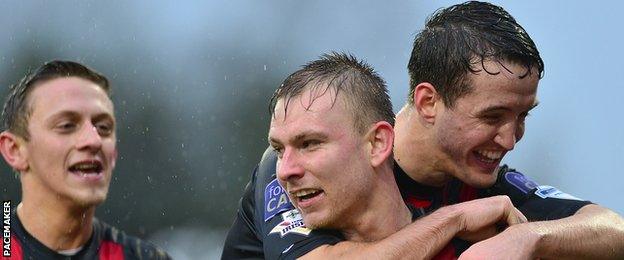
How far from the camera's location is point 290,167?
A: 450 centimetres

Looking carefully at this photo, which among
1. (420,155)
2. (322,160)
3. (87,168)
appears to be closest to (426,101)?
(420,155)

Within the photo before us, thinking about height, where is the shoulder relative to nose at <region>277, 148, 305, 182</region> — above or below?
below

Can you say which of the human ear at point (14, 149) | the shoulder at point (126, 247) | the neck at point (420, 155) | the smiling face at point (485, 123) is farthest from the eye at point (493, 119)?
the human ear at point (14, 149)

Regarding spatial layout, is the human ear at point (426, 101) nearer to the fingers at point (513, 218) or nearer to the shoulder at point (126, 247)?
the fingers at point (513, 218)

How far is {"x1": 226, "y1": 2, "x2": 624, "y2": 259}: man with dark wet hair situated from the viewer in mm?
5094

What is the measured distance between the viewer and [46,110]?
5.59m

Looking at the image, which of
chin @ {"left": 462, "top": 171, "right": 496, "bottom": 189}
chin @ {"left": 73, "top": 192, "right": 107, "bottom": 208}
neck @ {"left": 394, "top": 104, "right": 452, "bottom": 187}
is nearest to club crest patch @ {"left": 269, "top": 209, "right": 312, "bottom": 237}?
neck @ {"left": 394, "top": 104, "right": 452, "bottom": 187}

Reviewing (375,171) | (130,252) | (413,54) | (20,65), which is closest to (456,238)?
(375,171)

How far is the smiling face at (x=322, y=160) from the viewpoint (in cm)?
450

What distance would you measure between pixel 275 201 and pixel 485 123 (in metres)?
0.94

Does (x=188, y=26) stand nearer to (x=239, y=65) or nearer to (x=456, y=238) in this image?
(x=239, y=65)

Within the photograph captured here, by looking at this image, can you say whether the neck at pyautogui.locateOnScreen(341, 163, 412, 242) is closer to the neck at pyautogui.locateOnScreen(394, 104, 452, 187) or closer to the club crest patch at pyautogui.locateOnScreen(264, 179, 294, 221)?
the club crest patch at pyautogui.locateOnScreen(264, 179, 294, 221)

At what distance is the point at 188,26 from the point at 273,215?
1264 cm

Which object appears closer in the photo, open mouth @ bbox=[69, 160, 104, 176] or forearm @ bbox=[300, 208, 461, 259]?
forearm @ bbox=[300, 208, 461, 259]
